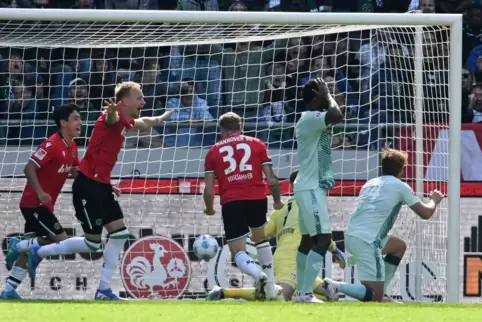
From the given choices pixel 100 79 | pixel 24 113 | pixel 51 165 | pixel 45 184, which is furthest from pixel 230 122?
pixel 100 79

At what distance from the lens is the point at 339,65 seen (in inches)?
474

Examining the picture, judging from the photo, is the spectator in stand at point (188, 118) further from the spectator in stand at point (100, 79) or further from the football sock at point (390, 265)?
the football sock at point (390, 265)

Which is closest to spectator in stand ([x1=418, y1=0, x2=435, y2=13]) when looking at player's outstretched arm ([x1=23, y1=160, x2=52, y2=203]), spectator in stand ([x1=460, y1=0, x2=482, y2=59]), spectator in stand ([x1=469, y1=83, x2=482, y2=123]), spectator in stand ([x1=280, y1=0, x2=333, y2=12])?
spectator in stand ([x1=460, y1=0, x2=482, y2=59])

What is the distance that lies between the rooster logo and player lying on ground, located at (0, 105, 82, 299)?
139 cm

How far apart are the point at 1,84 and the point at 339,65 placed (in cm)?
363

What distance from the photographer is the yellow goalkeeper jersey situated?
31.8ft

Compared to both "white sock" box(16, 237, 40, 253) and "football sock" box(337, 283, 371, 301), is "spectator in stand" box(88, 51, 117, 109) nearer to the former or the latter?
"white sock" box(16, 237, 40, 253)

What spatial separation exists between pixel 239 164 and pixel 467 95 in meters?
5.31

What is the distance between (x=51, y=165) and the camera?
943 centimetres

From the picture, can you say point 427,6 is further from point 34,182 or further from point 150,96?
point 34,182

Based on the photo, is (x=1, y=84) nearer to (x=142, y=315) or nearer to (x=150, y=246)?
(x=150, y=246)

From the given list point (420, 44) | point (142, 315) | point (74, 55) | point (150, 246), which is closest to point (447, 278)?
point (420, 44)

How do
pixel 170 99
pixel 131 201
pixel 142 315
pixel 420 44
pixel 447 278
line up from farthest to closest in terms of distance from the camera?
1. pixel 170 99
2. pixel 131 201
3. pixel 420 44
4. pixel 447 278
5. pixel 142 315

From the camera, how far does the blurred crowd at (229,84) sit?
1128 cm
